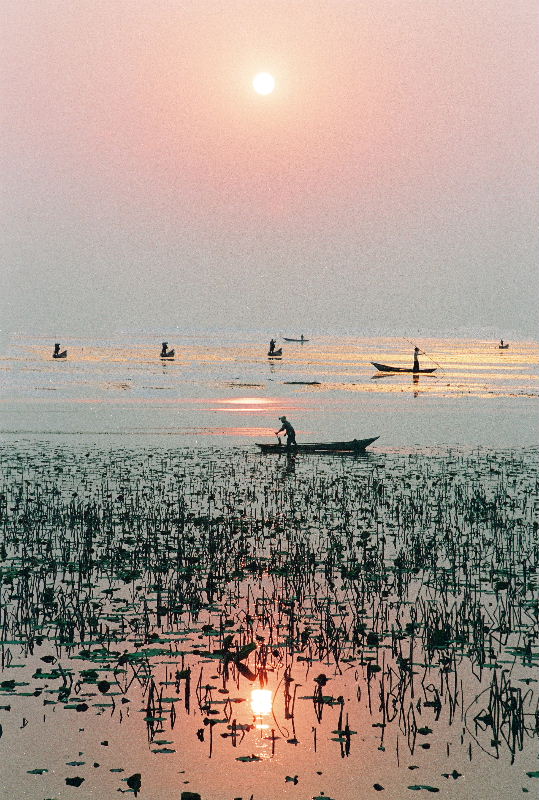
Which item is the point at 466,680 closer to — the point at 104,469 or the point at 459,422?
the point at 104,469

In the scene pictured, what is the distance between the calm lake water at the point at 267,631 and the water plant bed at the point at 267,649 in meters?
0.03

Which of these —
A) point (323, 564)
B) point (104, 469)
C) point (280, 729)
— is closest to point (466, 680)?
point (280, 729)

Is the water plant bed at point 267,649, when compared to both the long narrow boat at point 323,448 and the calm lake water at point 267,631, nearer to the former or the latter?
the calm lake water at point 267,631

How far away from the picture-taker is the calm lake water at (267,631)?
8.23 m

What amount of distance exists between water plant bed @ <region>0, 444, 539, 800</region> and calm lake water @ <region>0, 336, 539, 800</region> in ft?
0.11

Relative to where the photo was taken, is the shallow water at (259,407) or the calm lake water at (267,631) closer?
the calm lake water at (267,631)

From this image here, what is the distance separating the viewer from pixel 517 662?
10.7 meters

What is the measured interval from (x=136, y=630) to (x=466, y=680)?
4.21 m

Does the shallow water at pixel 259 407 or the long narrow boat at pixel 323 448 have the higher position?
the shallow water at pixel 259 407

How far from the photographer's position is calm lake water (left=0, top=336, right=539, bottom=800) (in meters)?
8.23

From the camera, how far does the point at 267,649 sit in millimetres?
11094

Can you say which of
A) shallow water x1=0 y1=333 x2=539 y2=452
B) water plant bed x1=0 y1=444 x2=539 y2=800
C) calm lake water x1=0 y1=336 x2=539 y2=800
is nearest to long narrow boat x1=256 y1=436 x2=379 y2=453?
→ calm lake water x1=0 y1=336 x2=539 y2=800

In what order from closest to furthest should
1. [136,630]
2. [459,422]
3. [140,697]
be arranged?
[140,697] < [136,630] < [459,422]

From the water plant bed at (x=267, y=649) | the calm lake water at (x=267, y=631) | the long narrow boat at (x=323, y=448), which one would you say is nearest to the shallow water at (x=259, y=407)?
the long narrow boat at (x=323, y=448)
